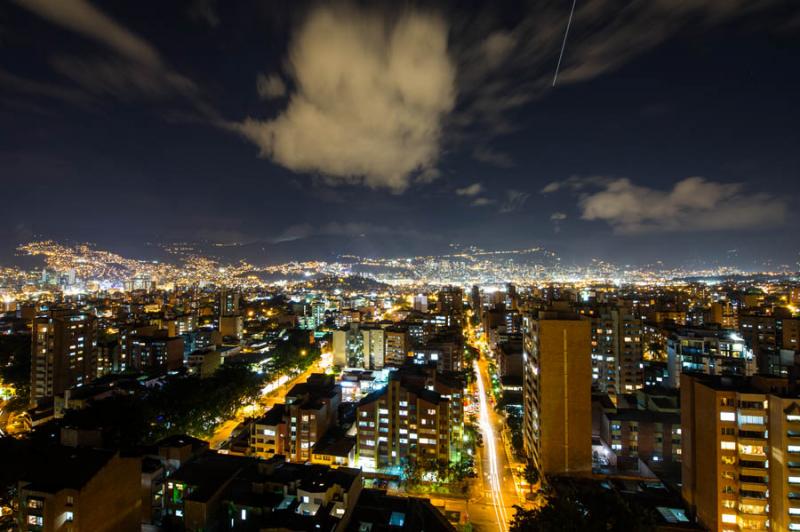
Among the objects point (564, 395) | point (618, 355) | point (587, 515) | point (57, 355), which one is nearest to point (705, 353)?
point (618, 355)

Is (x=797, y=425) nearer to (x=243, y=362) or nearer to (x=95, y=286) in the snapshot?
(x=243, y=362)

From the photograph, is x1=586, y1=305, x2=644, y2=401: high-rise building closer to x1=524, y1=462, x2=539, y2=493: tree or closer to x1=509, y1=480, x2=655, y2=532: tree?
x1=524, y1=462, x2=539, y2=493: tree

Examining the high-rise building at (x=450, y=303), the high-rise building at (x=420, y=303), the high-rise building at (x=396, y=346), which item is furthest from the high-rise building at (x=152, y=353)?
the high-rise building at (x=420, y=303)

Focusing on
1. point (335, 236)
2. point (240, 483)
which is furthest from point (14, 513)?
point (335, 236)

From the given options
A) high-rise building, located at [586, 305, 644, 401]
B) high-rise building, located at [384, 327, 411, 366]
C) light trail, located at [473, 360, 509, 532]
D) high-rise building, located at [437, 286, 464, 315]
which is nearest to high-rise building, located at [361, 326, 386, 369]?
high-rise building, located at [384, 327, 411, 366]

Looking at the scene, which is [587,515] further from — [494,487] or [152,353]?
[152,353]

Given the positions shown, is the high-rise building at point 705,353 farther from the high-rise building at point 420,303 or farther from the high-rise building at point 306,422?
the high-rise building at point 420,303
